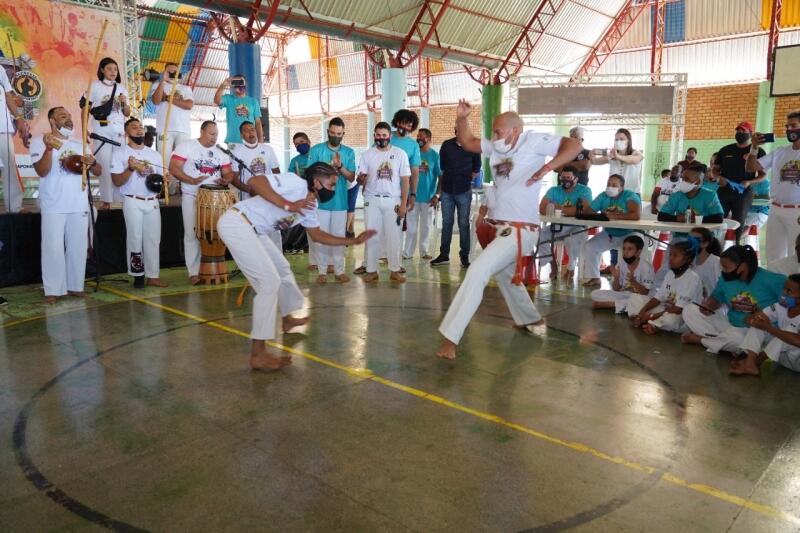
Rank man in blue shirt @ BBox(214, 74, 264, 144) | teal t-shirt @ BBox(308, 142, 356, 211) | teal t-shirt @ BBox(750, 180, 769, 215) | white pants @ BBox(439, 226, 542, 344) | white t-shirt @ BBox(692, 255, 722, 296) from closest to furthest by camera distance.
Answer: white pants @ BBox(439, 226, 542, 344)
white t-shirt @ BBox(692, 255, 722, 296)
teal t-shirt @ BBox(308, 142, 356, 211)
teal t-shirt @ BBox(750, 180, 769, 215)
man in blue shirt @ BBox(214, 74, 264, 144)

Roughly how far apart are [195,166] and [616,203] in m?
5.23

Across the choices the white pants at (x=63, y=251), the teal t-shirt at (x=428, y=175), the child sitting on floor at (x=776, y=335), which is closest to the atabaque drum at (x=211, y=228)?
the white pants at (x=63, y=251)

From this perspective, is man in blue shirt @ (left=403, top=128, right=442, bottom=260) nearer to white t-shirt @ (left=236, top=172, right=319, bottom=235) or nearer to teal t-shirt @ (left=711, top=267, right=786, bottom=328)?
white t-shirt @ (left=236, top=172, right=319, bottom=235)

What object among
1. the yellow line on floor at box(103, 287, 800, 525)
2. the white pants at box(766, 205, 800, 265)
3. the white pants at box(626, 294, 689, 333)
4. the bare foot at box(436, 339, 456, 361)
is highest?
Answer: the white pants at box(766, 205, 800, 265)

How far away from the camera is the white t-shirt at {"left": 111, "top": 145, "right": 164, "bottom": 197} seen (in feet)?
24.7

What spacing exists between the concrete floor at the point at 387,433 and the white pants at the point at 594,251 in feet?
7.90

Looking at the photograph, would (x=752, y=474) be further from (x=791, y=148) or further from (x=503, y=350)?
(x=791, y=148)

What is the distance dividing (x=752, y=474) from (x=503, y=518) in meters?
1.42

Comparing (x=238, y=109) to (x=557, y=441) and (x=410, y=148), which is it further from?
(x=557, y=441)

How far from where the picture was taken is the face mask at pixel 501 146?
5.37 meters

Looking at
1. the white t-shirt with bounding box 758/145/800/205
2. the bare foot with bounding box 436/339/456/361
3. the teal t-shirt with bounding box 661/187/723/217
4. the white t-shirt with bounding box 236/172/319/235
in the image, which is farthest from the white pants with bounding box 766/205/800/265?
the white t-shirt with bounding box 236/172/319/235

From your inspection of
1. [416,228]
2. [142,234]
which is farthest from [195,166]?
[416,228]

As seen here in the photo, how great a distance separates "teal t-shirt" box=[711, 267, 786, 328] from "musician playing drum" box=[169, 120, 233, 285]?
5.55m

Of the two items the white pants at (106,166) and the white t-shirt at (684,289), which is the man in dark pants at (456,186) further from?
the white pants at (106,166)
